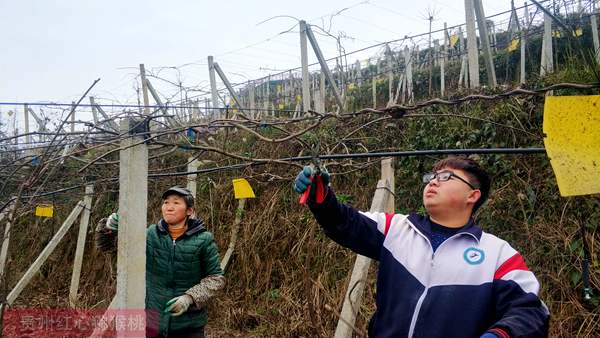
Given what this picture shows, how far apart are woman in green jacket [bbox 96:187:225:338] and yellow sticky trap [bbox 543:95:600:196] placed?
1901 millimetres

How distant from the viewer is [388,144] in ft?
15.1

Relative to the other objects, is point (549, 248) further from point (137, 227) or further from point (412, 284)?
point (137, 227)

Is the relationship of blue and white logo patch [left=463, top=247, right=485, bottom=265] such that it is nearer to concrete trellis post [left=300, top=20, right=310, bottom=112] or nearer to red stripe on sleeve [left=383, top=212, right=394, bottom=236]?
red stripe on sleeve [left=383, top=212, right=394, bottom=236]

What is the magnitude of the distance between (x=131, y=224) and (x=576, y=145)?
1.70 m

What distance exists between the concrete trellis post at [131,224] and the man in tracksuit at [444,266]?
0.79 meters

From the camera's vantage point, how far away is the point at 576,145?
133 centimetres

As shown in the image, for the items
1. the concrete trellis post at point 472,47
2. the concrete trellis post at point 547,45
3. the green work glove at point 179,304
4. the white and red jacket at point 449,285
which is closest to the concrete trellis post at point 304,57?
the concrete trellis post at point 472,47

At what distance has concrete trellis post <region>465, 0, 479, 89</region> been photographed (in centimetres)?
446

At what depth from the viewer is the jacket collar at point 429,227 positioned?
1.49 m

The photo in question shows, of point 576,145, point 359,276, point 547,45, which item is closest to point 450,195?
point 576,145

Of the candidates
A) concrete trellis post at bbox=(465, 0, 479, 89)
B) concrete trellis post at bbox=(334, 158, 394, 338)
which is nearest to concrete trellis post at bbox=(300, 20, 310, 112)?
concrete trellis post at bbox=(465, 0, 479, 89)

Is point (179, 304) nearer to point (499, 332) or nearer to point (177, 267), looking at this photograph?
point (177, 267)

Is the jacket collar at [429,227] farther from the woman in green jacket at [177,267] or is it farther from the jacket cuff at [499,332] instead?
the woman in green jacket at [177,267]

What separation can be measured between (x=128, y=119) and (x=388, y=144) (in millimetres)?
3188
